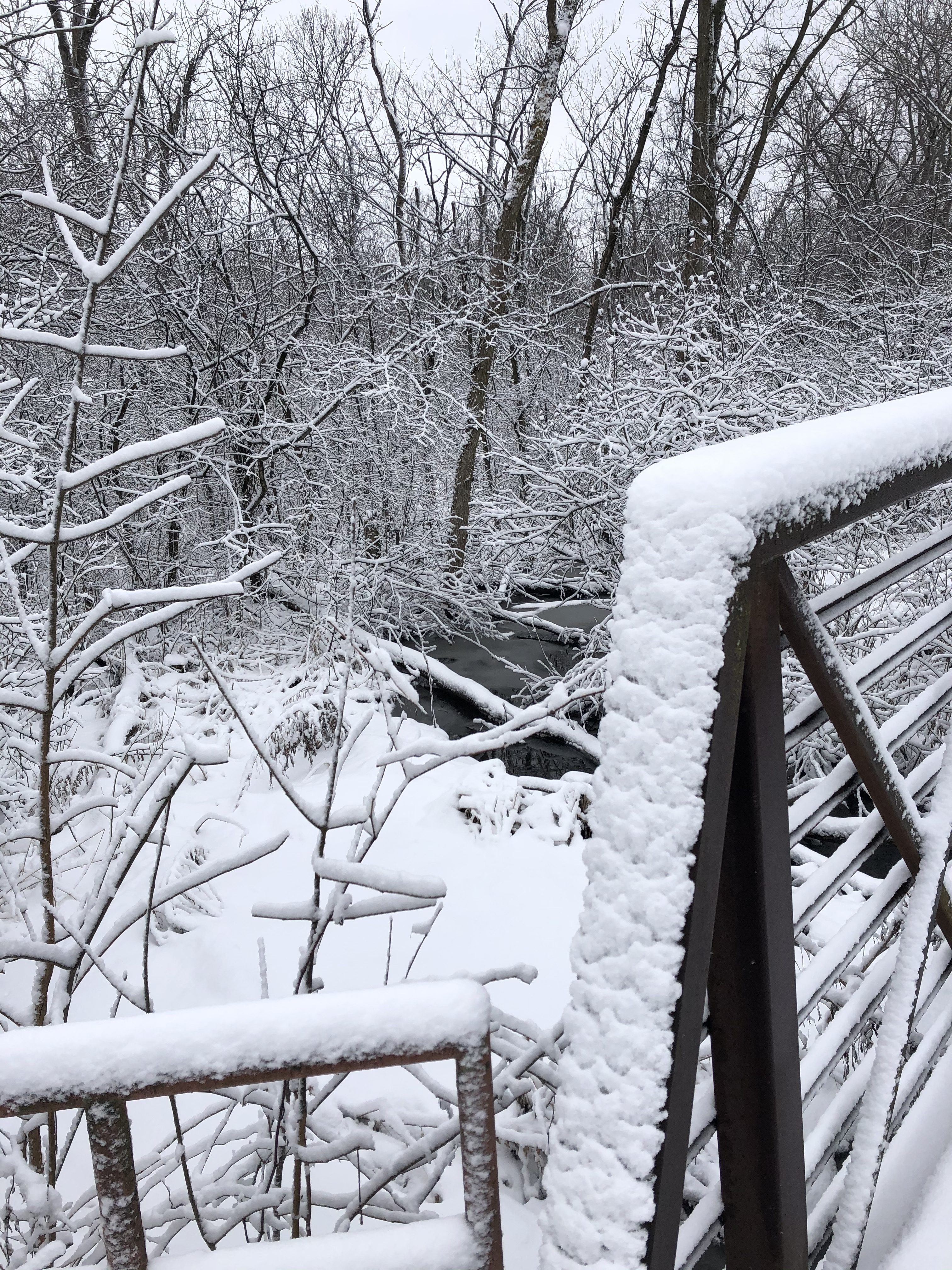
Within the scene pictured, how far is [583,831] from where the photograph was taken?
5145 millimetres

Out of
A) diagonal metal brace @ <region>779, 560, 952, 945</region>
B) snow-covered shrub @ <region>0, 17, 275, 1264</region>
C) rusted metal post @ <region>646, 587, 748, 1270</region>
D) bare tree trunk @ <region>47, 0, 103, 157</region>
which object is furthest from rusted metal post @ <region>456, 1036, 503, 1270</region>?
bare tree trunk @ <region>47, 0, 103, 157</region>

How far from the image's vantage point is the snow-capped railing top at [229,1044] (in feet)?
2.05

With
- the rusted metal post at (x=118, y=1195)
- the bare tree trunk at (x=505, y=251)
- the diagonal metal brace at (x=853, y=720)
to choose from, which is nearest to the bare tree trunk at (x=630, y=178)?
the bare tree trunk at (x=505, y=251)

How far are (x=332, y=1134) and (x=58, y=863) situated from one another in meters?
3.10

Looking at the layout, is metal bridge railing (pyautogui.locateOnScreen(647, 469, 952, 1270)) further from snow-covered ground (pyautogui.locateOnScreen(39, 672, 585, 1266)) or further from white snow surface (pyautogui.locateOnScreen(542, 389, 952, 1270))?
snow-covered ground (pyautogui.locateOnScreen(39, 672, 585, 1266))

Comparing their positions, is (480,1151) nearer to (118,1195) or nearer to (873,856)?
(118,1195)

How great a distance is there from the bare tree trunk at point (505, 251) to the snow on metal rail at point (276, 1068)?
9313mm

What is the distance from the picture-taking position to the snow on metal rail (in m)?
0.63

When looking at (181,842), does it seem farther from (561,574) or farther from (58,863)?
(561,574)

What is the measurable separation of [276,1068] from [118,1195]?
19 centimetres

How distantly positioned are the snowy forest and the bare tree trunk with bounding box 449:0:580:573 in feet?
0.22

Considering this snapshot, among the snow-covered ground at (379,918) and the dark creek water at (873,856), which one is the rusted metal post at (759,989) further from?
the dark creek water at (873,856)

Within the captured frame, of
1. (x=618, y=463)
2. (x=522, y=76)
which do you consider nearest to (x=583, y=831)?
(x=618, y=463)

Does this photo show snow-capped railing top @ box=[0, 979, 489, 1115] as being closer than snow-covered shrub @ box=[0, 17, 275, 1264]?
Yes
